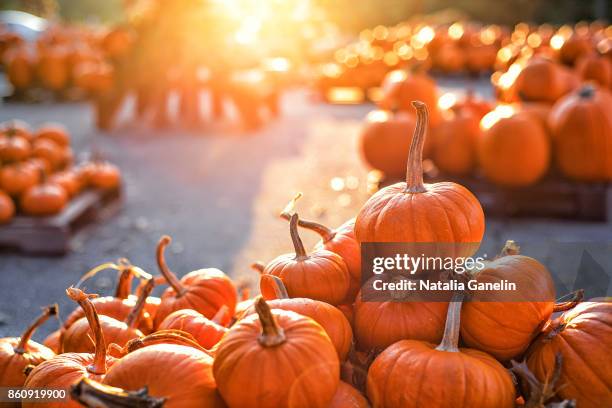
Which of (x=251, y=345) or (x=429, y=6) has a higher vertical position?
(x=429, y=6)

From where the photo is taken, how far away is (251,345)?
1632mm

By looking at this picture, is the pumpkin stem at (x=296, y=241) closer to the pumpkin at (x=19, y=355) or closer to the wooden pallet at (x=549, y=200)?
the pumpkin at (x=19, y=355)

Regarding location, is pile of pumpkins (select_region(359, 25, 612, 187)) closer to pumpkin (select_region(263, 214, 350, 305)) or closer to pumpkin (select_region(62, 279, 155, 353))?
pumpkin (select_region(263, 214, 350, 305))

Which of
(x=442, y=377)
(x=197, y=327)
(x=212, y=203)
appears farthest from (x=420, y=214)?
(x=212, y=203)

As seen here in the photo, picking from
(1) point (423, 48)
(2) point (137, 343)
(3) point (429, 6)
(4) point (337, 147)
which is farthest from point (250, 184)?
(3) point (429, 6)

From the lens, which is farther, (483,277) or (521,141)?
(521,141)

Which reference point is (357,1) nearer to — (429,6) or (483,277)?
(429,6)

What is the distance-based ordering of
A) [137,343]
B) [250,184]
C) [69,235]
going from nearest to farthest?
[137,343]
[69,235]
[250,184]

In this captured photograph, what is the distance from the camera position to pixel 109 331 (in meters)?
2.28

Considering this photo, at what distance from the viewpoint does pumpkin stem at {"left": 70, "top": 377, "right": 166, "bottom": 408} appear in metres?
1.51

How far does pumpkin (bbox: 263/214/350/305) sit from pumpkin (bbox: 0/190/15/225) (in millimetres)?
3573

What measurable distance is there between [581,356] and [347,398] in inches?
24.7

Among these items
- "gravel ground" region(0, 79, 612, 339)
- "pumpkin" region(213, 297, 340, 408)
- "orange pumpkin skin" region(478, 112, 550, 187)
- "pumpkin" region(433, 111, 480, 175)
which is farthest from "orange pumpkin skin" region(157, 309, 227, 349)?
"pumpkin" region(433, 111, 480, 175)

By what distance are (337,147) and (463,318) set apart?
23.4 ft
